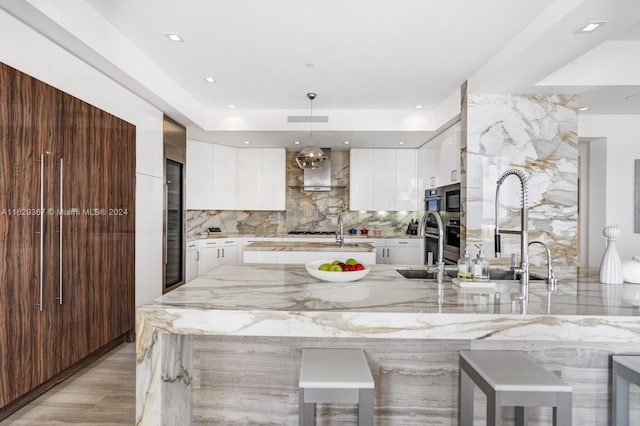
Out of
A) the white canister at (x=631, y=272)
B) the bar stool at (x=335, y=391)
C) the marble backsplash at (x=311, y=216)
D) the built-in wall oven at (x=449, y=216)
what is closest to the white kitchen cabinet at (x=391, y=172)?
the marble backsplash at (x=311, y=216)

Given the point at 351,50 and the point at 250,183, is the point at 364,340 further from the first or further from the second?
the point at 250,183

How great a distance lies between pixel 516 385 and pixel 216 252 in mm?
4589

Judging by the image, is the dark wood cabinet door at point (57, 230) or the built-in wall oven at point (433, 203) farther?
the built-in wall oven at point (433, 203)

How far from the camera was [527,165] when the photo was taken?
134 inches

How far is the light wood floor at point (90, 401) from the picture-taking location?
6.69 ft

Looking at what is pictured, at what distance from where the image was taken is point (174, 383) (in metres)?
1.47

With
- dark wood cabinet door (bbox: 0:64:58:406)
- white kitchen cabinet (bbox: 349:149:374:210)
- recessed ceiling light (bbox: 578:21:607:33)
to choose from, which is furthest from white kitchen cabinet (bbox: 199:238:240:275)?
recessed ceiling light (bbox: 578:21:607:33)

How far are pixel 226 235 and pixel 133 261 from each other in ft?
7.17

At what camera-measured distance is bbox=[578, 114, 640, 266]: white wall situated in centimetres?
399

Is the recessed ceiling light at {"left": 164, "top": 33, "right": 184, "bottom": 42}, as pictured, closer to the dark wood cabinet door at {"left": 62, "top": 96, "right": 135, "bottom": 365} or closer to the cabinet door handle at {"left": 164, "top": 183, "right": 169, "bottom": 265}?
the dark wood cabinet door at {"left": 62, "top": 96, "right": 135, "bottom": 365}

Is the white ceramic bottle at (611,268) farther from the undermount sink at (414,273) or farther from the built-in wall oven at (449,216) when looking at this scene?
the built-in wall oven at (449,216)

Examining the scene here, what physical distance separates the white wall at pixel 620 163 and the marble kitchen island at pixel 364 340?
9.58 ft

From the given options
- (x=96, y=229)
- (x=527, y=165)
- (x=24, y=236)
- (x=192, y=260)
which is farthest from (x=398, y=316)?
(x=192, y=260)

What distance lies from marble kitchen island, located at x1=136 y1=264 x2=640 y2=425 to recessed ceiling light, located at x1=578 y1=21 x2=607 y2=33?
1.63m
